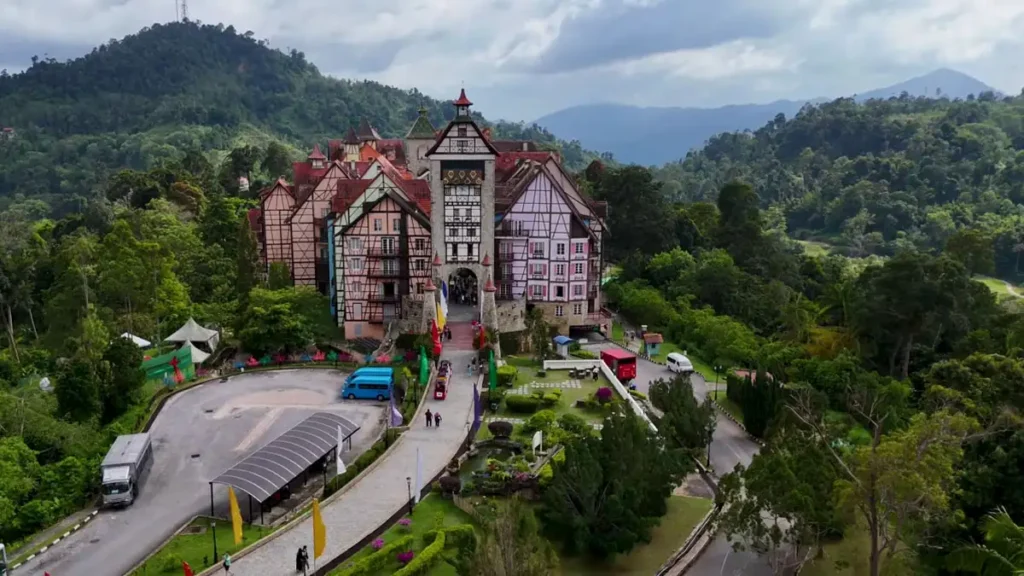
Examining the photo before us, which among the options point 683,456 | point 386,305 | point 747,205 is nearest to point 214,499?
point 683,456

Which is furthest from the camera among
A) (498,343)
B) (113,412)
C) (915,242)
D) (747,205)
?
(915,242)

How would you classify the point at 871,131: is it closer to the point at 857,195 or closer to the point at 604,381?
the point at 857,195

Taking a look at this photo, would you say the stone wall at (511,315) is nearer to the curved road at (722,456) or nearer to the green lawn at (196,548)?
the curved road at (722,456)

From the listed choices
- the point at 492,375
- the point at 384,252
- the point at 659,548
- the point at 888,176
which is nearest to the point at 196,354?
the point at 384,252

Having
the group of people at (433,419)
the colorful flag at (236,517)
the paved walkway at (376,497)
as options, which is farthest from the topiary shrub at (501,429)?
the colorful flag at (236,517)

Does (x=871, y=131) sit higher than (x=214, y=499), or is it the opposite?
(x=871, y=131)

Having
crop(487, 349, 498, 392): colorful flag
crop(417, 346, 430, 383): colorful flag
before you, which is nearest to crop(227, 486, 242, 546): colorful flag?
crop(417, 346, 430, 383): colorful flag
